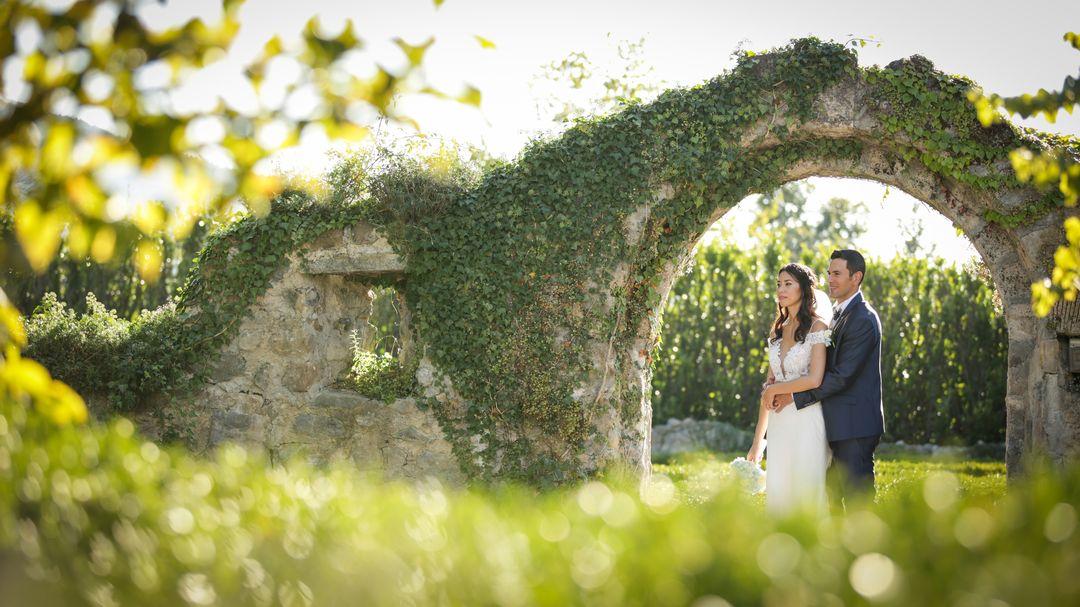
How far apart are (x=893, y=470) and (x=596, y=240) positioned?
4.51 m

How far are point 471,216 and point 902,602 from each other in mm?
4727

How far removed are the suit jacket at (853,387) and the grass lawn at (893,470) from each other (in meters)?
1.78

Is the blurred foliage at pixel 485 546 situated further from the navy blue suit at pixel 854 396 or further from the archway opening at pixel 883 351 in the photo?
the archway opening at pixel 883 351

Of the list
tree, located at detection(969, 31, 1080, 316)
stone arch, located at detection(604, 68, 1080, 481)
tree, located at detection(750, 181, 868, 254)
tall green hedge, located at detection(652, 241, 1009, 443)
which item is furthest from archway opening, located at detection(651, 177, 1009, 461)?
tree, located at detection(750, 181, 868, 254)

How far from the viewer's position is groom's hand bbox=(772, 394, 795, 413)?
5134 millimetres

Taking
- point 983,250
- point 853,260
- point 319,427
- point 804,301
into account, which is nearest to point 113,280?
point 319,427

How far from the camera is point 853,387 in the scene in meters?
5.05

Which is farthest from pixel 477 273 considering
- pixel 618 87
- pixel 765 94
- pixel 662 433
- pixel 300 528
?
pixel 618 87

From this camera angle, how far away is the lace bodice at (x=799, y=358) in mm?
5051

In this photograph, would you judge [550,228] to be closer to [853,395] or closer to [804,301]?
[804,301]

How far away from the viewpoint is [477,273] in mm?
5871

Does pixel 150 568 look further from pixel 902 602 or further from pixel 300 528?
pixel 902 602

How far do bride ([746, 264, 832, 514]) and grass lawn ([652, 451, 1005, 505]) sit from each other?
4.88 feet

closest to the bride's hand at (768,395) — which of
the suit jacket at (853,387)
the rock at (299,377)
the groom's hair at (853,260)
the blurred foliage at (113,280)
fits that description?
the suit jacket at (853,387)
